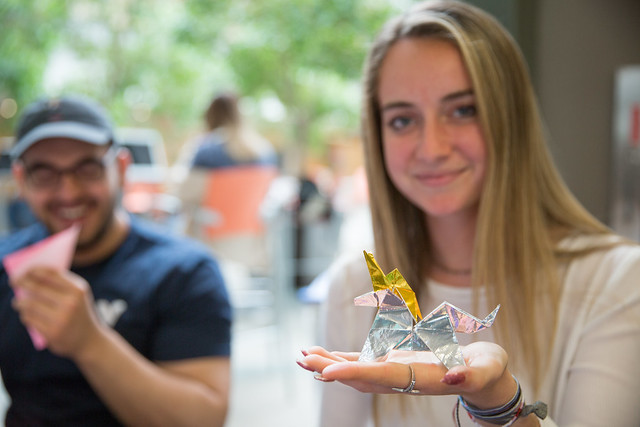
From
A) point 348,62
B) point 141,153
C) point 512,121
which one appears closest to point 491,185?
point 512,121

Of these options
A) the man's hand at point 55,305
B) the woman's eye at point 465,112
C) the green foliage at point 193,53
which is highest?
the green foliage at point 193,53

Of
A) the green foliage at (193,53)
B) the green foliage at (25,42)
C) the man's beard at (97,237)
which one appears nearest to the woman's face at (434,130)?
the man's beard at (97,237)

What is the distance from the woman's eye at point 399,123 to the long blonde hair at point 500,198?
0.07 metres

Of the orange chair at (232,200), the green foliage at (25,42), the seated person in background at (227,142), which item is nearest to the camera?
the orange chair at (232,200)

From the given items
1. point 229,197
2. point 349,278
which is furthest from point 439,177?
point 229,197

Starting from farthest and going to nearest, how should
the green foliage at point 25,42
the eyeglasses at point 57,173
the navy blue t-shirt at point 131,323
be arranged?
1. the green foliage at point 25,42
2. the eyeglasses at point 57,173
3. the navy blue t-shirt at point 131,323

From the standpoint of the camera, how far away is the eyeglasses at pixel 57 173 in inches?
46.1

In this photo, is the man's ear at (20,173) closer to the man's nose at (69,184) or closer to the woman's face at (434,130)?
the man's nose at (69,184)

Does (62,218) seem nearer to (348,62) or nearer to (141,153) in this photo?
(141,153)

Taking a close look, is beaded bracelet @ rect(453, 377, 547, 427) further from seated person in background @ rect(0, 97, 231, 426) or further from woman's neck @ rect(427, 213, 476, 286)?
seated person in background @ rect(0, 97, 231, 426)

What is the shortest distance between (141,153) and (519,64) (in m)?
3.97

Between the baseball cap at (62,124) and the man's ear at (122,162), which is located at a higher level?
the baseball cap at (62,124)

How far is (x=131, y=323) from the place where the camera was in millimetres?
1102

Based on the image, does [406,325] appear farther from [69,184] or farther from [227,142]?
[227,142]
